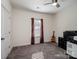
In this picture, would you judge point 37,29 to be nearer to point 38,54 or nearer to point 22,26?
point 22,26

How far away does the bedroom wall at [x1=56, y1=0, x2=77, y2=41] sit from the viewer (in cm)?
441

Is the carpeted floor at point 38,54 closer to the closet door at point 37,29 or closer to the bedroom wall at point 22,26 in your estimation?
the bedroom wall at point 22,26

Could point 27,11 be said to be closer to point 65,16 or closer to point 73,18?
point 65,16

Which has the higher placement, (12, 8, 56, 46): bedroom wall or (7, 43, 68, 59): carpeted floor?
(12, 8, 56, 46): bedroom wall

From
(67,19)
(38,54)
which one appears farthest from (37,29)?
(38,54)

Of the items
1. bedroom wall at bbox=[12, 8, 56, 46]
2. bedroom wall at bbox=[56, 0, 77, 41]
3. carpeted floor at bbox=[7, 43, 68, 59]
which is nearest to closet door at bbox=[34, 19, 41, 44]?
bedroom wall at bbox=[12, 8, 56, 46]

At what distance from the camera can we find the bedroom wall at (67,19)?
441 cm

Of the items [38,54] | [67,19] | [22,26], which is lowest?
[38,54]

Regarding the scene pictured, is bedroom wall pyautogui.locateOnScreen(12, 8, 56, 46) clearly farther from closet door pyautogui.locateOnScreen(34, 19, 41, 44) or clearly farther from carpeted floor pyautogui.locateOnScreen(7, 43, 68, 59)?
carpeted floor pyautogui.locateOnScreen(7, 43, 68, 59)

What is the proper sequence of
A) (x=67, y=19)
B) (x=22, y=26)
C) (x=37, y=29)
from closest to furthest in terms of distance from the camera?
(x=67, y=19) < (x=22, y=26) < (x=37, y=29)

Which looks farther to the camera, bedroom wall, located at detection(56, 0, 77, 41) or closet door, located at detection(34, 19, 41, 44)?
closet door, located at detection(34, 19, 41, 44)

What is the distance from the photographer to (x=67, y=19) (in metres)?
5.03

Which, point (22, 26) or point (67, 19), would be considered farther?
point (22, 26)

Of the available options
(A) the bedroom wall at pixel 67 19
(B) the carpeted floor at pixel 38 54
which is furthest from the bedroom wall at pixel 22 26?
(A) the bedroom wall at pixel 67 19
